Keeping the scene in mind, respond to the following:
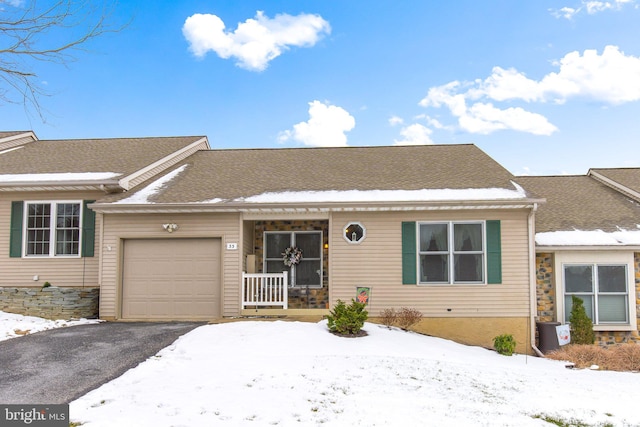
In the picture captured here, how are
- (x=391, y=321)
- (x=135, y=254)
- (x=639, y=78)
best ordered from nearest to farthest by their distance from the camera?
(x=391, y=321)
(x=135, y=254)
(x=639, y=78)

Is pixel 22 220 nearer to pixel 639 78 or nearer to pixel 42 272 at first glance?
pixel 42 272

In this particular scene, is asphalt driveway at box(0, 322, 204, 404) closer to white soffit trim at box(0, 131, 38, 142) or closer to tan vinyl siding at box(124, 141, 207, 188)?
tan vinyl siding at box(124, 141, 207, 188)

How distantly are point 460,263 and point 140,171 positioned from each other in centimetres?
850

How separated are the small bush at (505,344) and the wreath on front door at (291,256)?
17.7 ft

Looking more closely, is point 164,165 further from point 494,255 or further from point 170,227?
point 494,255

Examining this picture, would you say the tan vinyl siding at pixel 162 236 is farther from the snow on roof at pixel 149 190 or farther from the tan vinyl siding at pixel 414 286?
the tan vinyl siding at pixel 414 286

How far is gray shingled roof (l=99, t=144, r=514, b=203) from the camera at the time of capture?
12719mm

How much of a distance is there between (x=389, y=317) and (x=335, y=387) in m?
5.18

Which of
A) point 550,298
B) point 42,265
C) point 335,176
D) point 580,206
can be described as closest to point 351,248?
point 335,176

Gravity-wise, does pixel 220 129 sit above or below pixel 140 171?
above

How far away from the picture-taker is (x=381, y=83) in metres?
20.0

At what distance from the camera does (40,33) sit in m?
7.80

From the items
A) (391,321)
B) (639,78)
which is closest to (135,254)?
(391,321)

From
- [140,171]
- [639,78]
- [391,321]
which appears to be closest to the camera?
[391,321]
